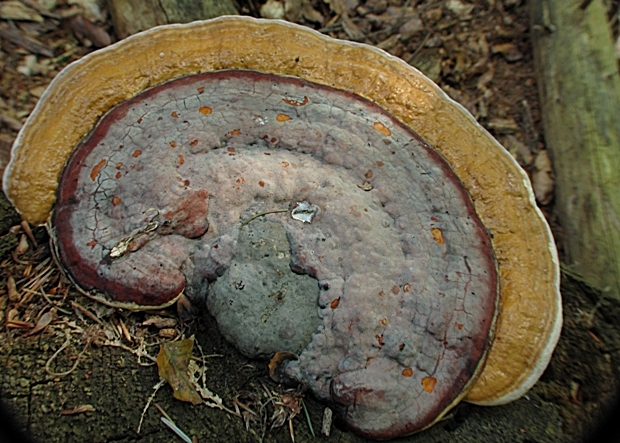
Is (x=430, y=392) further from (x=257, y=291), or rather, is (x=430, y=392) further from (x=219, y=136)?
(x=219, y=136)

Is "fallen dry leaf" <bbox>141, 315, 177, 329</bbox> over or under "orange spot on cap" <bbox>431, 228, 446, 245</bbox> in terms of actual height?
under

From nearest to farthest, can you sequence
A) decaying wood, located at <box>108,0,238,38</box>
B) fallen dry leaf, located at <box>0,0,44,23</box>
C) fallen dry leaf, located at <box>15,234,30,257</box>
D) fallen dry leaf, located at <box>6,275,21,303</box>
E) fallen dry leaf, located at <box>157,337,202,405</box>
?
1. fallen dry leaf, located at <box>157,337,202,405</box>
2. fallen dry leaf, located at <box>6,275,21,303</box>
3. fallen dry leaf, located at <box>15,234,30,257</box>
4. decaying wood, located at <box>108,0,238,38</box>
5. fallen dry leaf, located at <box>0,0,44,23</box>

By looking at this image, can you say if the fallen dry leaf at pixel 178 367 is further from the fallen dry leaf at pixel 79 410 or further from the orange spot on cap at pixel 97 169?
the orange spot on cap at pixel 97 169

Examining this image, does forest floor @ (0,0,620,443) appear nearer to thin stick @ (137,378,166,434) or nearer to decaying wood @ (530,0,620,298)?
thin stick @ (137,378,166,434)

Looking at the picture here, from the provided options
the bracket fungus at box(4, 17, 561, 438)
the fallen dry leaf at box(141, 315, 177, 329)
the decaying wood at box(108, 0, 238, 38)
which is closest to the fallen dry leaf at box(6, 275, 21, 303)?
the bracket fungus at box(4, 17, 561, 438)

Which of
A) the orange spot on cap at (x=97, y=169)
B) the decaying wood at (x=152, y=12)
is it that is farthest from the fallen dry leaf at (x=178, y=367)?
the decaying wood at (x=152, y=12)

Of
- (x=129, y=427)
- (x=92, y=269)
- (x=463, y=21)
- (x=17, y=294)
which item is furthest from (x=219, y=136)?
(x=463, y=21)
